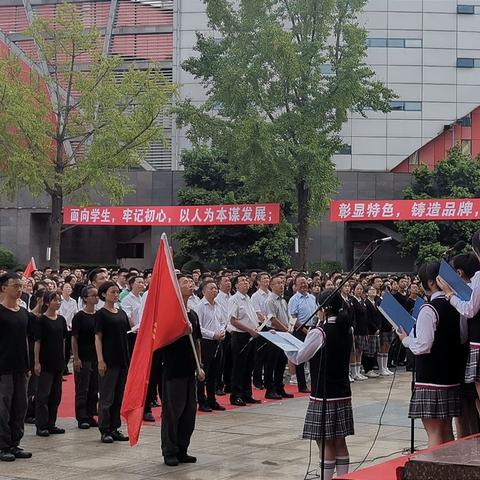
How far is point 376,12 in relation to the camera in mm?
46438

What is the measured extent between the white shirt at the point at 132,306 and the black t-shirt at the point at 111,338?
265 centimetres

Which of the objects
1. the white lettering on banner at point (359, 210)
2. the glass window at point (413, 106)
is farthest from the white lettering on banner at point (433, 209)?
the glass window at point (413, 106)

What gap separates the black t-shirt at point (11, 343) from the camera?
31.5 ft

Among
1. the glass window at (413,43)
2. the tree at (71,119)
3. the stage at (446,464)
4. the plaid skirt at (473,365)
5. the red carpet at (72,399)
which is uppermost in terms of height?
the glass window at (413,43)

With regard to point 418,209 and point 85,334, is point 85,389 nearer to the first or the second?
point 85,334

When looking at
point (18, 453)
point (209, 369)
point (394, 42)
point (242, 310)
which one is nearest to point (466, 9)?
point (394, 42)

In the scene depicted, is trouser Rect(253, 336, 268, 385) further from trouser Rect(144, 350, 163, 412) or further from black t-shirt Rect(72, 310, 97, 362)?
black t-shirt Rect(72, 310, 97, 362)

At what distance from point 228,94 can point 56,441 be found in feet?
63.4

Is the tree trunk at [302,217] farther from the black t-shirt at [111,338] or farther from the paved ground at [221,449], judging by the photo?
the black t-shirt at [111,338]

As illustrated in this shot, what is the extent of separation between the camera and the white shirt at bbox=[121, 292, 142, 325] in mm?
13586

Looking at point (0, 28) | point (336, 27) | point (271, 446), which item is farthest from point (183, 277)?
point (0, 28)

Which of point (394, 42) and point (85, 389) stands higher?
point (394, 42)

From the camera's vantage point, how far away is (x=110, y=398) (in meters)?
10.7

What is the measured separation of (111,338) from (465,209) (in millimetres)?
19241
